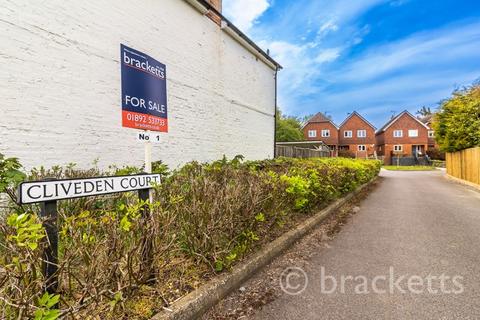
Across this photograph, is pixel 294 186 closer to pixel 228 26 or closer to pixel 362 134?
pixel 228 26

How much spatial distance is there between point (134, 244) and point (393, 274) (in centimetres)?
323

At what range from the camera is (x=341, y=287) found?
3170 millimetres

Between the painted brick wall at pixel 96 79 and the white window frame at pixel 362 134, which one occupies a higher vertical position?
the white window frame at pixel 362 134

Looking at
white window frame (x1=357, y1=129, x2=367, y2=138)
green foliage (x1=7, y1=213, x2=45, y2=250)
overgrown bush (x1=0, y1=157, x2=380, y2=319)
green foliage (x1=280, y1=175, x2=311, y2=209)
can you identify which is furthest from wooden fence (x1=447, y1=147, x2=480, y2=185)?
white window frame (x1=357, y1=129, x2=367, y2=138)

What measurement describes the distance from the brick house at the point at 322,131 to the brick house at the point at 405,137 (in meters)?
8.71

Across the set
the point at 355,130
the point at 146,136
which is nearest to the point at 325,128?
the point at 355,130

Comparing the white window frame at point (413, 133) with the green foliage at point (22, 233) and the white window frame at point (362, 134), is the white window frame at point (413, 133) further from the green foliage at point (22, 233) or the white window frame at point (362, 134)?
the green foliage at point (22, 233)

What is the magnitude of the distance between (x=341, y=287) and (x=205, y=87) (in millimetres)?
7467

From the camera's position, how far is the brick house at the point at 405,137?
44.1 metres

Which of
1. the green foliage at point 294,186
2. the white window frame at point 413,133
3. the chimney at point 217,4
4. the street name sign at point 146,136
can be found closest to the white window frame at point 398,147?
the white window frame at point 413,133

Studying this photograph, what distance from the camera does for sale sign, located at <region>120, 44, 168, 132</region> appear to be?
10.6ft

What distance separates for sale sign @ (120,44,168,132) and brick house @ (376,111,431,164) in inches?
1912

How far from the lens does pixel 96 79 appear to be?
5598 mm

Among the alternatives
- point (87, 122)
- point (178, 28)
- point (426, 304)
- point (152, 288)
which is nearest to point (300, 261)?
point (426, 304)
